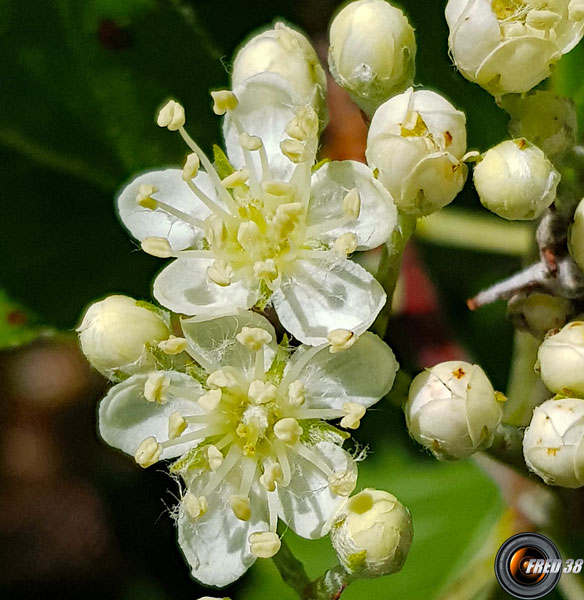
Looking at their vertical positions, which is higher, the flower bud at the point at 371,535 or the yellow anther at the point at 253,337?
the yellow anther at the point at 253,337

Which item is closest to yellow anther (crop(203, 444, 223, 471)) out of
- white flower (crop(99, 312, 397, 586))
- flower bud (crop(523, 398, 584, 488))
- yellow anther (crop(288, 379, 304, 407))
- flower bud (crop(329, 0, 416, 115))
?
white flower (crop(99, 312, 397, 586))

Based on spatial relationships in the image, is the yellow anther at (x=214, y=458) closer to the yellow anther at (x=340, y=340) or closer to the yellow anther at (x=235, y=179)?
the yellow anther at (x=340, y=340)

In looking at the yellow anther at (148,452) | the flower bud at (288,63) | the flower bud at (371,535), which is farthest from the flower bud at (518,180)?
the yellow anther at (148,452)

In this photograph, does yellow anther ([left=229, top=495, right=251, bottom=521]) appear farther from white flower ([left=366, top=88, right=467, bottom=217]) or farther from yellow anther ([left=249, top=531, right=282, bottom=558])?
white flower ([left=366, top=88, right=467, bottom=217])

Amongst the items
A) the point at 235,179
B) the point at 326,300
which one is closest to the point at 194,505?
the point at 326,300

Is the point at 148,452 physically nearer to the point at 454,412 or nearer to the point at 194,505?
the point at 194,505
